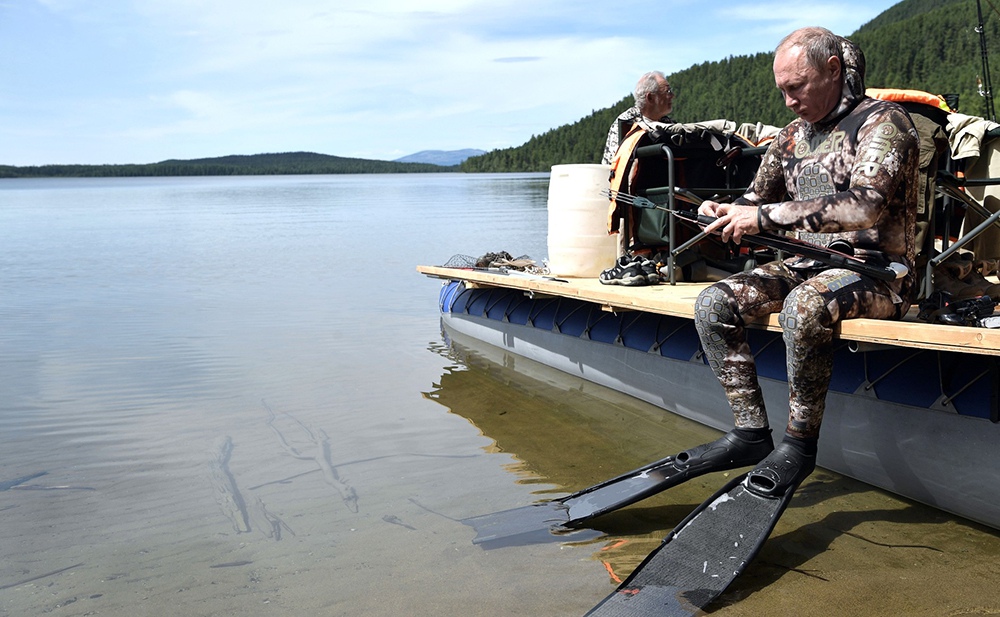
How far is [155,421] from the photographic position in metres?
6.70

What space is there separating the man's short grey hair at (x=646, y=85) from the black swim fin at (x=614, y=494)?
3654mm

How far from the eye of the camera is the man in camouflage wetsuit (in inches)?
152

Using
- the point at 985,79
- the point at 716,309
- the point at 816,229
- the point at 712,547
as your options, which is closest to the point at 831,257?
the point at 816,229

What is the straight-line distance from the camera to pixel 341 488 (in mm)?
5270

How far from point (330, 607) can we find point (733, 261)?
4.26 metres

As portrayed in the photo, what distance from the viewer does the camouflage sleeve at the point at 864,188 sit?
3.80 metres

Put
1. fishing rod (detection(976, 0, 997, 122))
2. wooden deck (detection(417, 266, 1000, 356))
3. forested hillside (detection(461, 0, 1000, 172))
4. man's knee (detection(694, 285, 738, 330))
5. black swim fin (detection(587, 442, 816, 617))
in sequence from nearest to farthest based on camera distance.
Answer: wooden deck (detection(417, 266, 1000, 356)) → black swim fin (detection(587, 442, 816, 617)) → man's knee (detection(694, 285, 738, 330)) → fishing rod (detection(976, 0, 997, 122)) → forested hillside (detection(461, 0, 1000, 172))

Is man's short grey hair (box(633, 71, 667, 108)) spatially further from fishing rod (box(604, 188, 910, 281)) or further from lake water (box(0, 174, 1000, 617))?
fishing rod (box(604, 188, 910, 281))

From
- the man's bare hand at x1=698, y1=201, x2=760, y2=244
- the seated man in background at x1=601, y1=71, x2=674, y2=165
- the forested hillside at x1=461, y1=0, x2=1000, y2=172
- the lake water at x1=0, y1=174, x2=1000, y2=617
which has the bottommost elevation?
the lake water at x1=0, y1=174, x2=1000, y2=617

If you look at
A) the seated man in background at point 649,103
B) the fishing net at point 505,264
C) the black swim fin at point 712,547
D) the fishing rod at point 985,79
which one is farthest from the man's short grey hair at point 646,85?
the black swim fin at point 712,547

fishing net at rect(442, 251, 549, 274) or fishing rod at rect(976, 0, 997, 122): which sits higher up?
fishing rod at rect(976, 0, 997, 122)

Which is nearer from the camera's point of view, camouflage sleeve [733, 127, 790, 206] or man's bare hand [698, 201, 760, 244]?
man's bare hand [698, 201, 760, 244]

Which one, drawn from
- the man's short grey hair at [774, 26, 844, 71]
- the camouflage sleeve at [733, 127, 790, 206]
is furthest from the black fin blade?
the man's short grey hair at [774, 26, 844, 71]

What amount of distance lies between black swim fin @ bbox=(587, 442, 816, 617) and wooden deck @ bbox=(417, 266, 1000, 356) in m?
0.61
